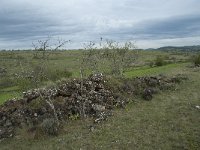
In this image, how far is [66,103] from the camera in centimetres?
1992

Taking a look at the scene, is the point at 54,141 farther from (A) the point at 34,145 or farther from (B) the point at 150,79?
(B) the point at 150,79

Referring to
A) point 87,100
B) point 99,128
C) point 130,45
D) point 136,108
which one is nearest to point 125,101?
point 136,108

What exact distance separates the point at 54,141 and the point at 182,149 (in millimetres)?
6177

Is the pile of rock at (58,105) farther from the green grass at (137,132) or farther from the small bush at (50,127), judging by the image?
the green grass at (137,132)

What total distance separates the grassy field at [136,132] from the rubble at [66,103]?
69cm

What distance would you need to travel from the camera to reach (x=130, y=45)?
48.8m

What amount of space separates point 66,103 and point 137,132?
5012mm

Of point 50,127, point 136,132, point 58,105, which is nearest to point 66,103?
point 58,105

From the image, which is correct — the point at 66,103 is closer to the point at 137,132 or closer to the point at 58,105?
the point at 58,105

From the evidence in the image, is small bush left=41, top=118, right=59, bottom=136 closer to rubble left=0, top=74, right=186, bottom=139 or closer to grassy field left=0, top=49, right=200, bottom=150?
rubble left=0, top=74, right=186, bottom=139

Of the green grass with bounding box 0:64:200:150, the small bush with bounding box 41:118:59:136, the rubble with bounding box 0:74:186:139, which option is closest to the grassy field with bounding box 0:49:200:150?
the green grass with bounding box 0:64:200:150

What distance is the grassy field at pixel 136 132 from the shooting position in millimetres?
15719

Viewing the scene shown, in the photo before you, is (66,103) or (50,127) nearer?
(50,127)

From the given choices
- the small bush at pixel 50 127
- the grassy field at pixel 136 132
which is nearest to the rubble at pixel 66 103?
the small bush at pixel 50 127
